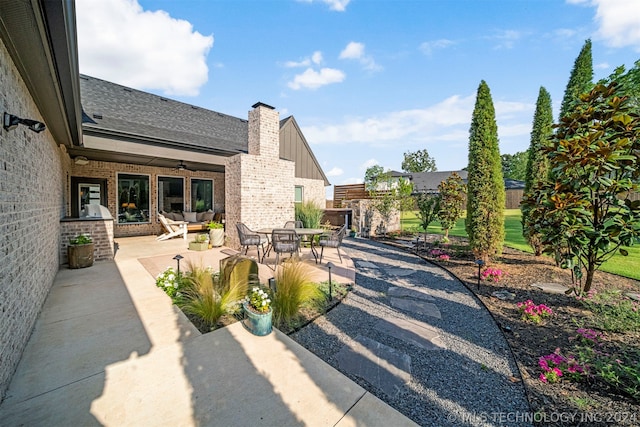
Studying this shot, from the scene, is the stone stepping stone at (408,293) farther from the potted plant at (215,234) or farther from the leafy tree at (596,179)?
the potted plant at (215,234)

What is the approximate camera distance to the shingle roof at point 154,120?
23.9 ft

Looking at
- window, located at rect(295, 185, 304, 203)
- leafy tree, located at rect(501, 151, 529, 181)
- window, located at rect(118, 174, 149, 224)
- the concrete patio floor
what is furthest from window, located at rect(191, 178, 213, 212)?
leafy tree, located at rect(501, 151, 529, 181)

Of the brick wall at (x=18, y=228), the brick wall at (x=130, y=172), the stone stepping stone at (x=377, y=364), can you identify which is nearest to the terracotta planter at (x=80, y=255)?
the brick wall at (x=18, y=228)

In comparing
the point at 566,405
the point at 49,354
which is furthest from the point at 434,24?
the point at 49,354

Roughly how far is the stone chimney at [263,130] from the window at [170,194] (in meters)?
5.13

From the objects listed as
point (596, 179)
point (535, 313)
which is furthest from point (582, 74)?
point (535, 313)

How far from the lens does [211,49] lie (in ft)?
27.4

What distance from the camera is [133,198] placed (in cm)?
1033

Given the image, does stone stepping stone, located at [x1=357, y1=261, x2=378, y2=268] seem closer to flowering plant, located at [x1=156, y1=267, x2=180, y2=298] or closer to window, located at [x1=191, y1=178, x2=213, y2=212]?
flowering plant, located at [x1=156, y1=267, x2=180, y2=298]

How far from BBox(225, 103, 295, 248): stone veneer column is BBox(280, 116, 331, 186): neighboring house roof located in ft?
18.1

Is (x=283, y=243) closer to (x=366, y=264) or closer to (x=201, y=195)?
(x=366, y=264)

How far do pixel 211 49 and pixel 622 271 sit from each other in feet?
40.5

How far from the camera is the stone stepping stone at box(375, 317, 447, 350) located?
299 cm

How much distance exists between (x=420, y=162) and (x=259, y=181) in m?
52.9
